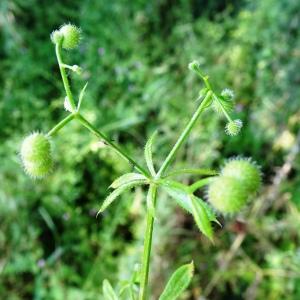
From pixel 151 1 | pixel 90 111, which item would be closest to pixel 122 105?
pixel 90 111

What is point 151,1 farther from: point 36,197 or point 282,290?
point 282,290

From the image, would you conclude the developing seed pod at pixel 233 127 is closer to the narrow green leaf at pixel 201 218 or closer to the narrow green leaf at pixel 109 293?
the narrow green leaf at pixel 201 218

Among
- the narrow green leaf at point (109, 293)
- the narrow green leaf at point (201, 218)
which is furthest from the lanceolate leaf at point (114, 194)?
the narrow green leaf at point (109, 293)

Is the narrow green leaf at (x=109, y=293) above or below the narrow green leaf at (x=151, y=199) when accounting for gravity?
below

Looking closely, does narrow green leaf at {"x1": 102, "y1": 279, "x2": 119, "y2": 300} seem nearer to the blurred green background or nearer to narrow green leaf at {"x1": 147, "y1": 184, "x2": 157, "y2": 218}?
narrow green leaf at {"x1": 147, "y1": 184, "x2": 157, "y2": 218}

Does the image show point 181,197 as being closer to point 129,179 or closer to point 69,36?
point 129,179
